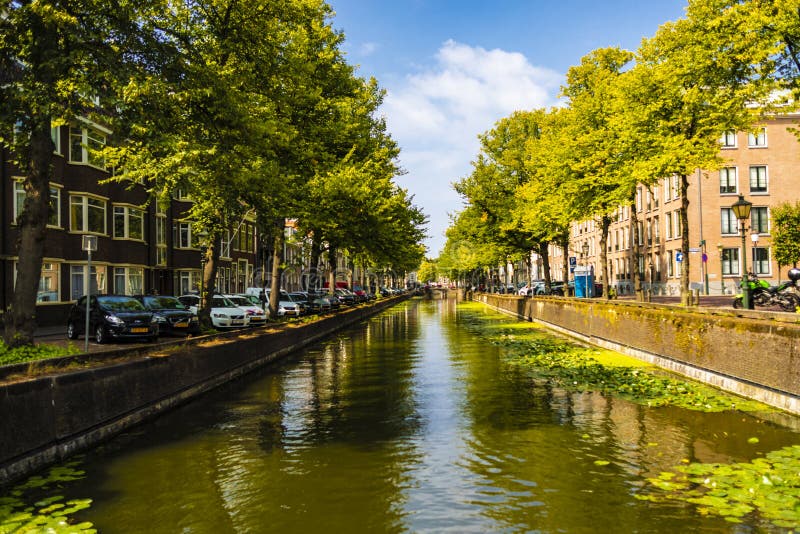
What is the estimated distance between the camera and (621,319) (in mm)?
20281

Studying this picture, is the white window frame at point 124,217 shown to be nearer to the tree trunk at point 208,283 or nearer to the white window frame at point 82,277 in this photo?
the white window frame at point 82,277

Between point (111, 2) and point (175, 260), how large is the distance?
36.9 meters

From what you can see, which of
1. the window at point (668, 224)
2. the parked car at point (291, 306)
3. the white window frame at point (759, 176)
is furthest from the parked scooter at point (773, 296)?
the white window frame at point (759, 176)

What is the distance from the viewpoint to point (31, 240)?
12.3 meters

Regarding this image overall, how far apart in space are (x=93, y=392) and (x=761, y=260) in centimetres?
5460

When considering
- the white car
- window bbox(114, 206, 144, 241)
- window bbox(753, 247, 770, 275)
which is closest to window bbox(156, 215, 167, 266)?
window bbox(114, 206, 144, 241)

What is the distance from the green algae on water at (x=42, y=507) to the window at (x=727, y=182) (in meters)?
56.1

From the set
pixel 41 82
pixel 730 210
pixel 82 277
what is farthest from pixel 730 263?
pixel 41 82

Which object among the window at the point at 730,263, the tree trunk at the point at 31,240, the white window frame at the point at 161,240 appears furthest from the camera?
the window at the point at 730,263

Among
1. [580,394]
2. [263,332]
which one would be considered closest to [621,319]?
[580,394]

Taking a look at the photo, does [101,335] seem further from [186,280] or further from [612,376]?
[186,280]

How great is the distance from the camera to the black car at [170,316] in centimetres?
2527

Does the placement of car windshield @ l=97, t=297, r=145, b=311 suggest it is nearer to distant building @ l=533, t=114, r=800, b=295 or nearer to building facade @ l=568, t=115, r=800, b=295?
building facade @ l=568, t=115, r=800, b=295

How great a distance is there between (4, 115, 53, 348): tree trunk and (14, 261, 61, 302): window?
781 inches
